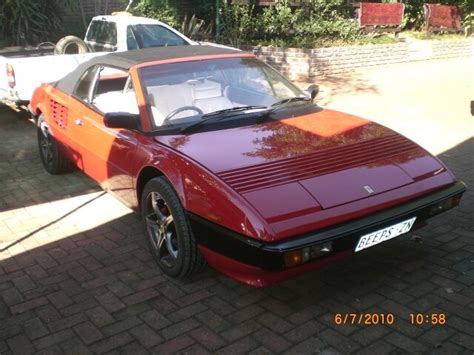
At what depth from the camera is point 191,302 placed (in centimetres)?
324

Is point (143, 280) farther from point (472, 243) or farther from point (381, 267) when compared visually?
point (472, 243)

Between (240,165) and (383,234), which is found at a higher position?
(240,165)

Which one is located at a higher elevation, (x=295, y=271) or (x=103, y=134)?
(x=103, y=134)

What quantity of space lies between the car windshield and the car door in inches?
9.5

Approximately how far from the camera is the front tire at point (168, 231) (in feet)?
10.6

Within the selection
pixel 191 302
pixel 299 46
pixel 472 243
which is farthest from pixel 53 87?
pixel 299 46

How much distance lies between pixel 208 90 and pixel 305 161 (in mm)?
1230

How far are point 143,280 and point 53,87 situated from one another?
115 inches

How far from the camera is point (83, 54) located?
7758 mm

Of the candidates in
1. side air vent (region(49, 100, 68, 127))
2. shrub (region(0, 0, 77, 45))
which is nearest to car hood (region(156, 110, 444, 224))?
side air vent (region(49, 100, 68, 127))

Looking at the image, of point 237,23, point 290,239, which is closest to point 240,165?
point 290,239

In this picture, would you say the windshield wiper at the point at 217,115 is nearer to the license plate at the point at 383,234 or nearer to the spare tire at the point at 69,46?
the license plate at the point at 383,234
